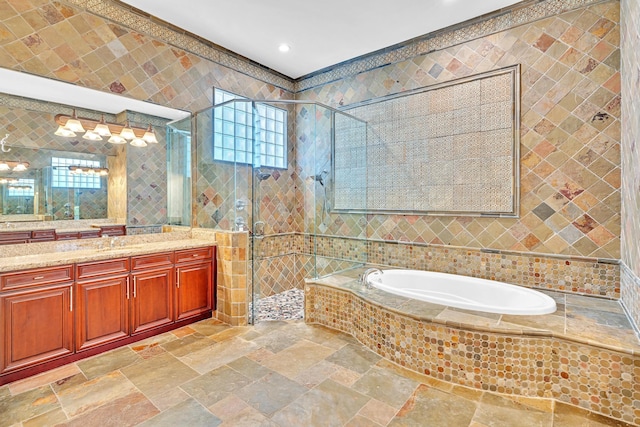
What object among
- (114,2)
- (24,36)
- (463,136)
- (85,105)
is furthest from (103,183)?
(463,136)

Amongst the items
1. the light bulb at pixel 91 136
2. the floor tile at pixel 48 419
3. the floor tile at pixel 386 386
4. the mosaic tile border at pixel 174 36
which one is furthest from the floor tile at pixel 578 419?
the mosaic tile border at pixel 174 36

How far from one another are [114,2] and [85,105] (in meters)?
1.02

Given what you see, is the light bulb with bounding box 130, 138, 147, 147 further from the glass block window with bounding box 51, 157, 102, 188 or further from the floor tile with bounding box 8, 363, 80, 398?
the floor tile with bounding box 8, 363, 80, 398

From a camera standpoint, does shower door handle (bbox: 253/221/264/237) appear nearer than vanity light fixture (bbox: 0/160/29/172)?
No

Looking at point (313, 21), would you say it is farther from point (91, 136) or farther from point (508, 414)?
point (508, 414)

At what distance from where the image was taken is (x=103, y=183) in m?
2.94

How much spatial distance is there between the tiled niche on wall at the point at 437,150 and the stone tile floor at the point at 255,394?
1784mm

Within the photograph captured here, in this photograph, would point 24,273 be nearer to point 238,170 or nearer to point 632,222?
point 238,170

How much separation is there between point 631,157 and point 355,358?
247cm

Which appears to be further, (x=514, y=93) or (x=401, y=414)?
(x=514, y=93)

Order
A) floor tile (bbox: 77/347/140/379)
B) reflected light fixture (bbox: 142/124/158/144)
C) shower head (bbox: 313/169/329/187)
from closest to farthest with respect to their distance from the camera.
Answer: floor tile (bbox: 77/347/140/379) < reflected light fixture (bbox: 142/124/158/144) < shower head (bbox: 313/169/329/187)

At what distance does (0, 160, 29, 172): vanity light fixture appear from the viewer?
8.01 feet

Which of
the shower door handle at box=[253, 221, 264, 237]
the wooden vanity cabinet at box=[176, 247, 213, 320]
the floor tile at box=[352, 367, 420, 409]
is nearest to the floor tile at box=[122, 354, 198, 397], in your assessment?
the wooden vanity cabinet at box=[176, 247, 213, 320]

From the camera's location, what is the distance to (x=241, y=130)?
3486 millimetres
